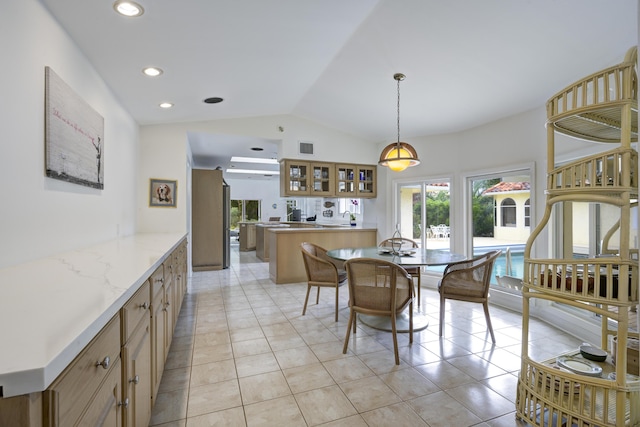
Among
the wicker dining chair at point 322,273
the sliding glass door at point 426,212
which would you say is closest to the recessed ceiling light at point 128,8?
the wicker dining chair at point 322,273

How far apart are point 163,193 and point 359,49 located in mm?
3345

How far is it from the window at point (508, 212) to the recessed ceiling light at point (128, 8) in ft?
14.4

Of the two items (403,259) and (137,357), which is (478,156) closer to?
(403,259)

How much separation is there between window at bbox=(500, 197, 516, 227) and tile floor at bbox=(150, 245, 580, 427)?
1155 millimetres

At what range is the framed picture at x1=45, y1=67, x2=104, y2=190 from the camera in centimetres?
195

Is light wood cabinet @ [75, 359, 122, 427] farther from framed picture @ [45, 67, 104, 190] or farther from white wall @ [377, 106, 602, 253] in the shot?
white wall @ [377, 106, 602, 253]

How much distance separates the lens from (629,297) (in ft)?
4.77

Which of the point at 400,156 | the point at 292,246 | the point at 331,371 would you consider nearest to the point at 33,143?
the point at 331,371

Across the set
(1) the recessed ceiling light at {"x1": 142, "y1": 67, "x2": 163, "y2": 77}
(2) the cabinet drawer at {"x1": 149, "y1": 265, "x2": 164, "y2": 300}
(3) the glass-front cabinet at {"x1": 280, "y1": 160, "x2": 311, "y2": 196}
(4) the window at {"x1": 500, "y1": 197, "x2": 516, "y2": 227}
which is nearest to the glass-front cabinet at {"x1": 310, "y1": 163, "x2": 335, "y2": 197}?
(3) the glass-front cabinet at {"x1": 280, "y1": 160, "x2": 311, "y2": 196}

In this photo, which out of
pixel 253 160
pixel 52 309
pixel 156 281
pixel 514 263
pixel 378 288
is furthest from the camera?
pixel 253 160

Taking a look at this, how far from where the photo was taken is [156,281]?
76.2 inches

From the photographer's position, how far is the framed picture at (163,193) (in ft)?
15.2

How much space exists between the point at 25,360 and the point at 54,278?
3.07ft

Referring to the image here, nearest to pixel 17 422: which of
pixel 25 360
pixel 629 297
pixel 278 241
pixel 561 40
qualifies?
pixel 25 360
